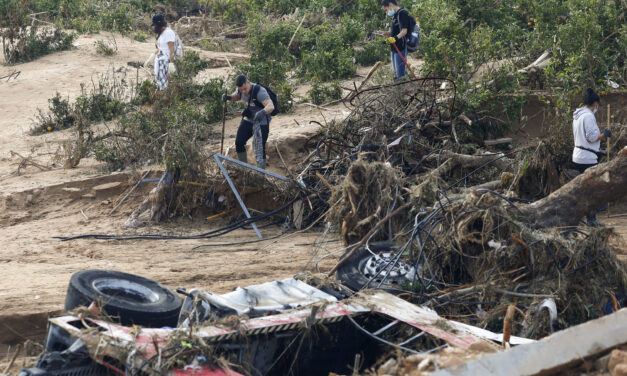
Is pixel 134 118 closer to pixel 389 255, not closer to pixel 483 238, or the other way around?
pixel 389 255

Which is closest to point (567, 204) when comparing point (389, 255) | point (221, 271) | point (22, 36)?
point (389, 255)

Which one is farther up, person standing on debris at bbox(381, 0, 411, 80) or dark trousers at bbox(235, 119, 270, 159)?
person standing on debris at bbox(381, 0, 411, 80)

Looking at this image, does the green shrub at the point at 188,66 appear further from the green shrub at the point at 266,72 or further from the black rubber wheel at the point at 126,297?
the black rubber wheel at the point at 126,297

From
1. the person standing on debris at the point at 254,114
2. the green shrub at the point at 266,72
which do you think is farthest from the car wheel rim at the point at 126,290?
the green shrub at the point at 266,72

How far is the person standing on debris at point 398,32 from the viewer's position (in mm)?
10758

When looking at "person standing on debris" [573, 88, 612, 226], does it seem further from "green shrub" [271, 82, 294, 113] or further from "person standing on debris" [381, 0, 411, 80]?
"green shrub" [271, 82, 294, 113]

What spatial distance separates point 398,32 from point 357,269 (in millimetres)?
5813

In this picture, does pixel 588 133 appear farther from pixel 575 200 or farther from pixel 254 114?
pixel 254 114

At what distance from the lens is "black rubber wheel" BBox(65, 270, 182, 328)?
16.4 feet

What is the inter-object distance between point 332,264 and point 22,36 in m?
12.4

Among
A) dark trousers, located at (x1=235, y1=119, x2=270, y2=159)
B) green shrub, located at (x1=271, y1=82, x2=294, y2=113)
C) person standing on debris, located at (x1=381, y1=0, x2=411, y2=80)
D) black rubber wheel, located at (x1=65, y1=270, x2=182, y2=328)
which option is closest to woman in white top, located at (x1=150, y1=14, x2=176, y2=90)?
green shrub, located at (x1=271, y1=82, x2=294, y2=113)

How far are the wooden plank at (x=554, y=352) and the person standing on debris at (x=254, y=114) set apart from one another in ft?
20.4

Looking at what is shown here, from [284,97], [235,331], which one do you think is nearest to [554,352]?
[235,331]

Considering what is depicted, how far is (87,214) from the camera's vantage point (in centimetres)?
999
